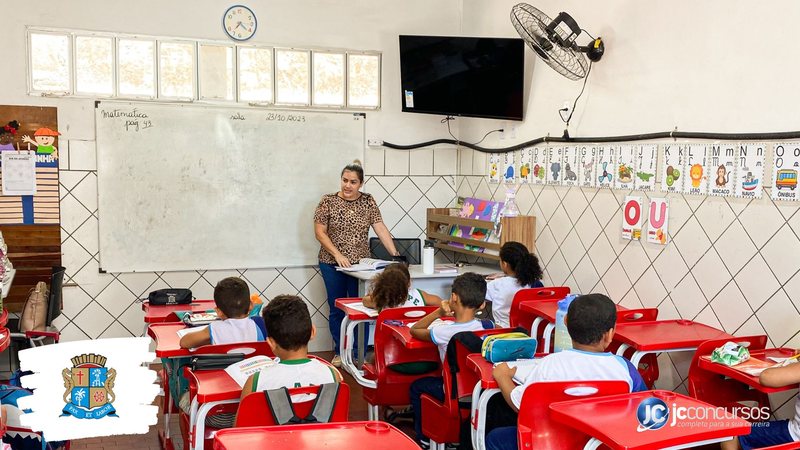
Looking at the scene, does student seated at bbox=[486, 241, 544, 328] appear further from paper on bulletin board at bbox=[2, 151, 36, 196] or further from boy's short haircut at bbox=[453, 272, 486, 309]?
paper on bulletin board at bbox=[2, 151, 36, 196]

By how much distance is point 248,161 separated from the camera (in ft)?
17.6

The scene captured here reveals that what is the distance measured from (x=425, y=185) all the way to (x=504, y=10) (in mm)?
1539

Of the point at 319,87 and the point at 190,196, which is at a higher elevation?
the point at 319,87

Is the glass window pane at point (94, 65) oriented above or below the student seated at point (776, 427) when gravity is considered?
above

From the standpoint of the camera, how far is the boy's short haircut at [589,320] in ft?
8.06

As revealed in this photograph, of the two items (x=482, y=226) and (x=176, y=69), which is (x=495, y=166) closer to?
(x=482, y=226)

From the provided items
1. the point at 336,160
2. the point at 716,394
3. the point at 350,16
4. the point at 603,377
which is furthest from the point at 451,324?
the point at 350,16

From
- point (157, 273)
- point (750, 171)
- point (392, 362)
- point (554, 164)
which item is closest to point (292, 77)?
point (157, 273)

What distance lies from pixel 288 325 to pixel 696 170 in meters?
2.15

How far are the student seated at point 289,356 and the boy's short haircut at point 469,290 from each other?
872mm

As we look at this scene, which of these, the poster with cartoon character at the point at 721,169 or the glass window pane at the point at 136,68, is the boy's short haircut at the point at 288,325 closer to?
the poster with cartoon character at the point at 721,169

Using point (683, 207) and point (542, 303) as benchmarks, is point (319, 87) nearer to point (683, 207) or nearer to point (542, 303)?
point (542, 303)

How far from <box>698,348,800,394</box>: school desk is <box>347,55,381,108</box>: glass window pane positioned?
3.58 metres

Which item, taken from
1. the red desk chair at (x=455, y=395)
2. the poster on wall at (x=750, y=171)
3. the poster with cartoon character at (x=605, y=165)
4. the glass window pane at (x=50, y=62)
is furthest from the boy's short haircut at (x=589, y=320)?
the glass window pane at (x=50, y=62)
